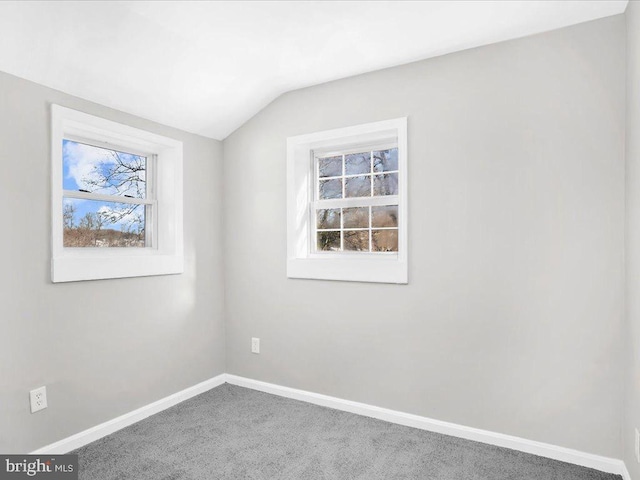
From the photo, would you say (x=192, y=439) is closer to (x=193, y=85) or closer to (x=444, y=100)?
(x=193, y=85)

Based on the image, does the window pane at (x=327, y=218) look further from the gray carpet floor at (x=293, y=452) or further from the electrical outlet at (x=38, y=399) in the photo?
the electrical outlet at (x=38, y=399)

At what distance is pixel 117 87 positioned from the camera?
7.99 ft

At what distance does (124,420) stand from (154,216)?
1.45 metres

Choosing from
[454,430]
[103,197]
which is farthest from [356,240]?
[103,197]

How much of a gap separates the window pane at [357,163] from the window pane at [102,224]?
1610 millimetres

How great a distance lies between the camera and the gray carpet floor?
2066 mm

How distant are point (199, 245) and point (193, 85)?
1.23m

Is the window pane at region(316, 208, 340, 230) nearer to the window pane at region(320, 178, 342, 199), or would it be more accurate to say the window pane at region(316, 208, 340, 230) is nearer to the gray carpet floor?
the window pane at region(320, 178, 342, 199)

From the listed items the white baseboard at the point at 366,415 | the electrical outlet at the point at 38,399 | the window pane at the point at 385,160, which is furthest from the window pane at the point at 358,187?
the electrical outlet at the point at 38,399

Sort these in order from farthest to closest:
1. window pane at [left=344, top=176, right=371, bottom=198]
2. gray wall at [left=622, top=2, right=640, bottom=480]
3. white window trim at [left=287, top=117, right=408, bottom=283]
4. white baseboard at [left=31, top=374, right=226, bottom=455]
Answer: window pane at [left=344, top=176, right=371, bottom=198] → white window trim at [left=287, top=117, right=408, bottom=283] → white baseboard at [left=31, top=374, right=226, bottom=455] → gray wall at [left=622, top=2, right=640, bottom=480]

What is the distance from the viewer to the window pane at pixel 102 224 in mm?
2488

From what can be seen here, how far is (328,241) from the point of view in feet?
10.4

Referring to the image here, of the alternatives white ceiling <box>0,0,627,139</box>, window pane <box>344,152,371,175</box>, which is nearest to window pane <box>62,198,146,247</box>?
white ceiling <box>0,0,627,139</box>

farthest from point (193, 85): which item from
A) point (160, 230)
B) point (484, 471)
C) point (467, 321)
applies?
point (484, 471)
